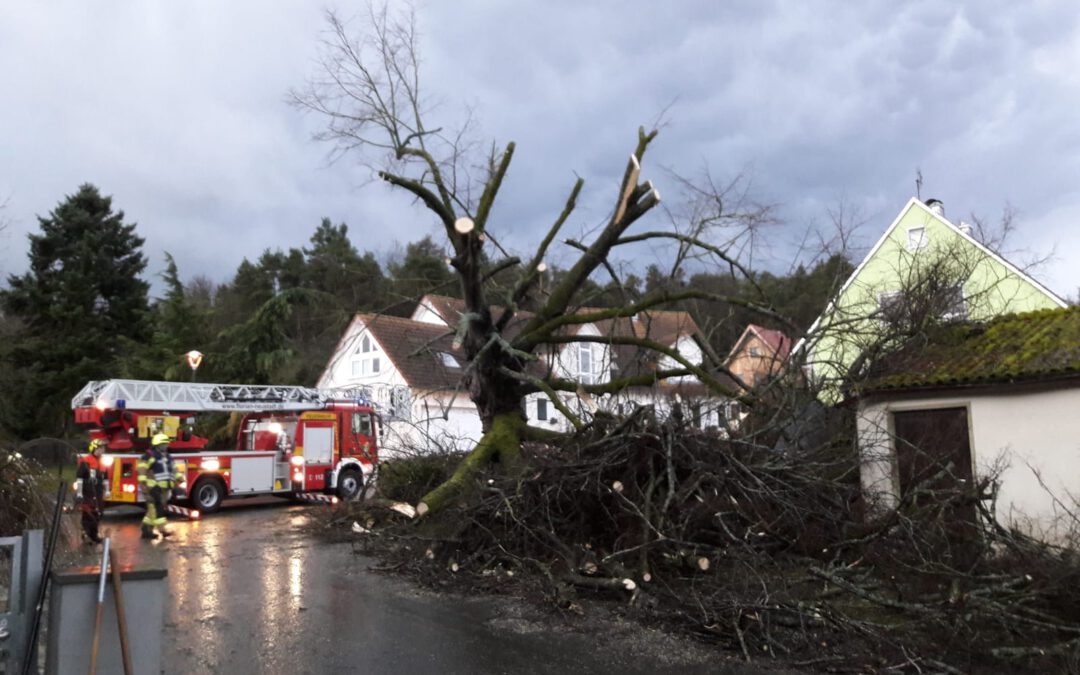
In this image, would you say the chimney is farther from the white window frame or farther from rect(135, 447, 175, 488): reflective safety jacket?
rect(135, 447, 175, 488): reflective safety jacket

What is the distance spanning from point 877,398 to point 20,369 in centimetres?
3301

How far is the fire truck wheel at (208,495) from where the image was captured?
16.5m

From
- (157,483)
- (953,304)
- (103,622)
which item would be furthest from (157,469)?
(953,304)

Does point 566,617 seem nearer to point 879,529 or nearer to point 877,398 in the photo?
point 879,529

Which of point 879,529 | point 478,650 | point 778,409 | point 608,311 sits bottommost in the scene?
point 478,650

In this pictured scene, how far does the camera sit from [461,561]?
911cm

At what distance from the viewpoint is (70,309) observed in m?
34.8

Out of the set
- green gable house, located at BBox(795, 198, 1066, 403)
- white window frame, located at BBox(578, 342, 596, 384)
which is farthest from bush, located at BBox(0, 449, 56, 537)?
white window frame, located at BBox(578, 342, 596, 384)

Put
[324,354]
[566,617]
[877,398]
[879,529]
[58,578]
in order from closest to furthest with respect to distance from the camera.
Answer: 1. [58,578]
2. [566,617]
3. [879,529]
4. [877,398]
5. [324,354]

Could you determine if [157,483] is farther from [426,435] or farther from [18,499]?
[426,435]

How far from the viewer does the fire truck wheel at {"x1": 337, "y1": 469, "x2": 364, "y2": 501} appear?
19.0 metres

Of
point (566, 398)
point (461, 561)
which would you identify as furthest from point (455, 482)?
point (566, 398)

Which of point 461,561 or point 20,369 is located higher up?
point 20,369

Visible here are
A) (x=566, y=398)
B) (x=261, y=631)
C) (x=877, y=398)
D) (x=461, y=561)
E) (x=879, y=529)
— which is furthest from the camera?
(x=566, y=398)
